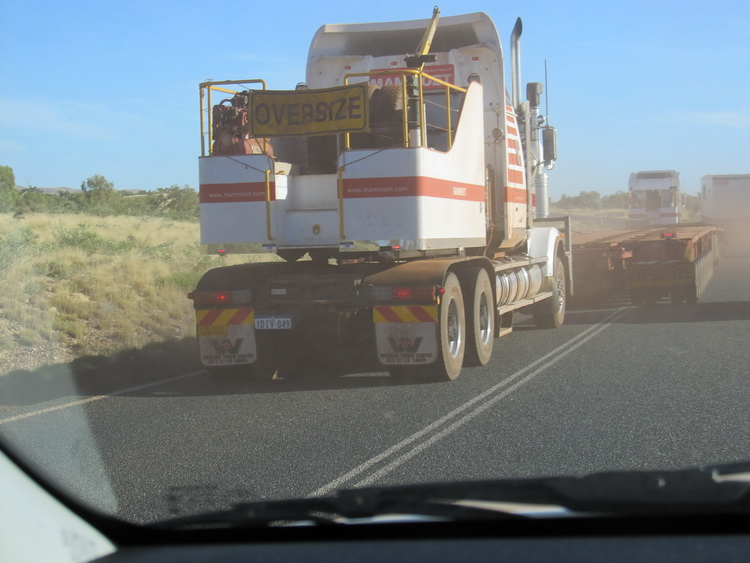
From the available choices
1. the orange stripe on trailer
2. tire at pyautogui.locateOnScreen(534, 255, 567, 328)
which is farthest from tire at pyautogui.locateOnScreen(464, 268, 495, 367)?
tire at pyautogui.locateOnScreen(534, 255, 567, 328)

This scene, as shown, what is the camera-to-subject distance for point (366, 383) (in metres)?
9.66

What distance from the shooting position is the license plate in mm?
9703

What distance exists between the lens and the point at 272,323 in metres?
9.75

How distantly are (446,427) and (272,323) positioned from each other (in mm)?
3076

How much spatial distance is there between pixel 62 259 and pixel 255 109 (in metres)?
13.7

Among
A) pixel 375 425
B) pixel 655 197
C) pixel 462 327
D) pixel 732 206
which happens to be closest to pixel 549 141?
pixel 462 327

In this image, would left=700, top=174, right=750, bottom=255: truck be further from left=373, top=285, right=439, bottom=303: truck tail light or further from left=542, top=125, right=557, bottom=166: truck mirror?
left=373, top=285, right=439, bottom=303: truck tail light

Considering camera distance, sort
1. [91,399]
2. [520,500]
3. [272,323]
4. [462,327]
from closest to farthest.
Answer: [520,500], [91,399], [272,323], [462,327]

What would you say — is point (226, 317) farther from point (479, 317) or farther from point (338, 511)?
point (338, 511)

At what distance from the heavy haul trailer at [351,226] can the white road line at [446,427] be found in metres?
0.71

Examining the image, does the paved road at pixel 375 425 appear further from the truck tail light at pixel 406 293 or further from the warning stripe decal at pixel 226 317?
the truck tail light at pixel 406 293

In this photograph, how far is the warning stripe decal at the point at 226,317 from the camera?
981 cm

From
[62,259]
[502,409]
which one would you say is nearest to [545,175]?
[502,409]

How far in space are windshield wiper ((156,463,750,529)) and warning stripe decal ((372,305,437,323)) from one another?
621 cm
